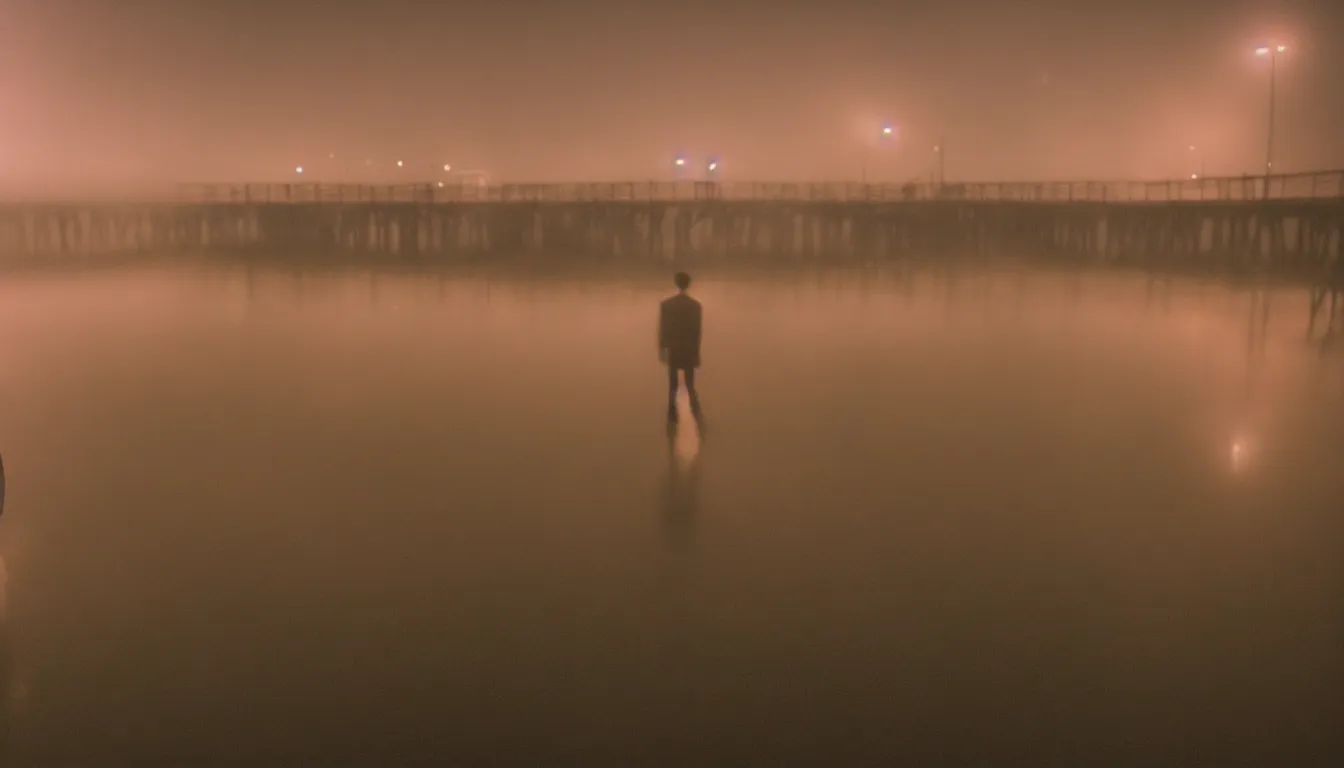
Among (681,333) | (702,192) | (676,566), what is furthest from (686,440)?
(702,192)

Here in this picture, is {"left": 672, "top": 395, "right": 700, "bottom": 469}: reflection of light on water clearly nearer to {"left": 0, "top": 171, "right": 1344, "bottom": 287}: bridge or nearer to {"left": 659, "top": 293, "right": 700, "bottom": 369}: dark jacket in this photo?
{"left": 659, "top": 293, "right": 700, "bottom": 369}: dark jacket

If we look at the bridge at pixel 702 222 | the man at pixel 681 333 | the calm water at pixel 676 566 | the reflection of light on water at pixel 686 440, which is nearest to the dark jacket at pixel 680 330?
the man at pixel 681 333

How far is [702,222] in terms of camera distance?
46.5 metres

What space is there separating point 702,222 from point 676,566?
4141cm

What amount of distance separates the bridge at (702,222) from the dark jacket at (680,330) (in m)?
29.2

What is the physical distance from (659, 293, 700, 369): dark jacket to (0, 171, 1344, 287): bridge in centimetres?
2915

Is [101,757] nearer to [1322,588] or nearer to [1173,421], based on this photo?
[1322,588]

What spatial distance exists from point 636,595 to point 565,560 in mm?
664

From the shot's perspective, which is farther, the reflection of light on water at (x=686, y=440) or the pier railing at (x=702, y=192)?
the pier railing at (x=702, y=192)

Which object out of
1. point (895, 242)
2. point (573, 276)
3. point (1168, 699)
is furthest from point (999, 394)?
point (895, 242)

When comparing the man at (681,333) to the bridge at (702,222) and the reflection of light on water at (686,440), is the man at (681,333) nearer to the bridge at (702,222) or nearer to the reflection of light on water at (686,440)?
the reflection of light on water at (686,440)

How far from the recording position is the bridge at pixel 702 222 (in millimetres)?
39938

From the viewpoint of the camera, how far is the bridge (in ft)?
131

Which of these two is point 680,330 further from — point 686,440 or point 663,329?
point 686,440
